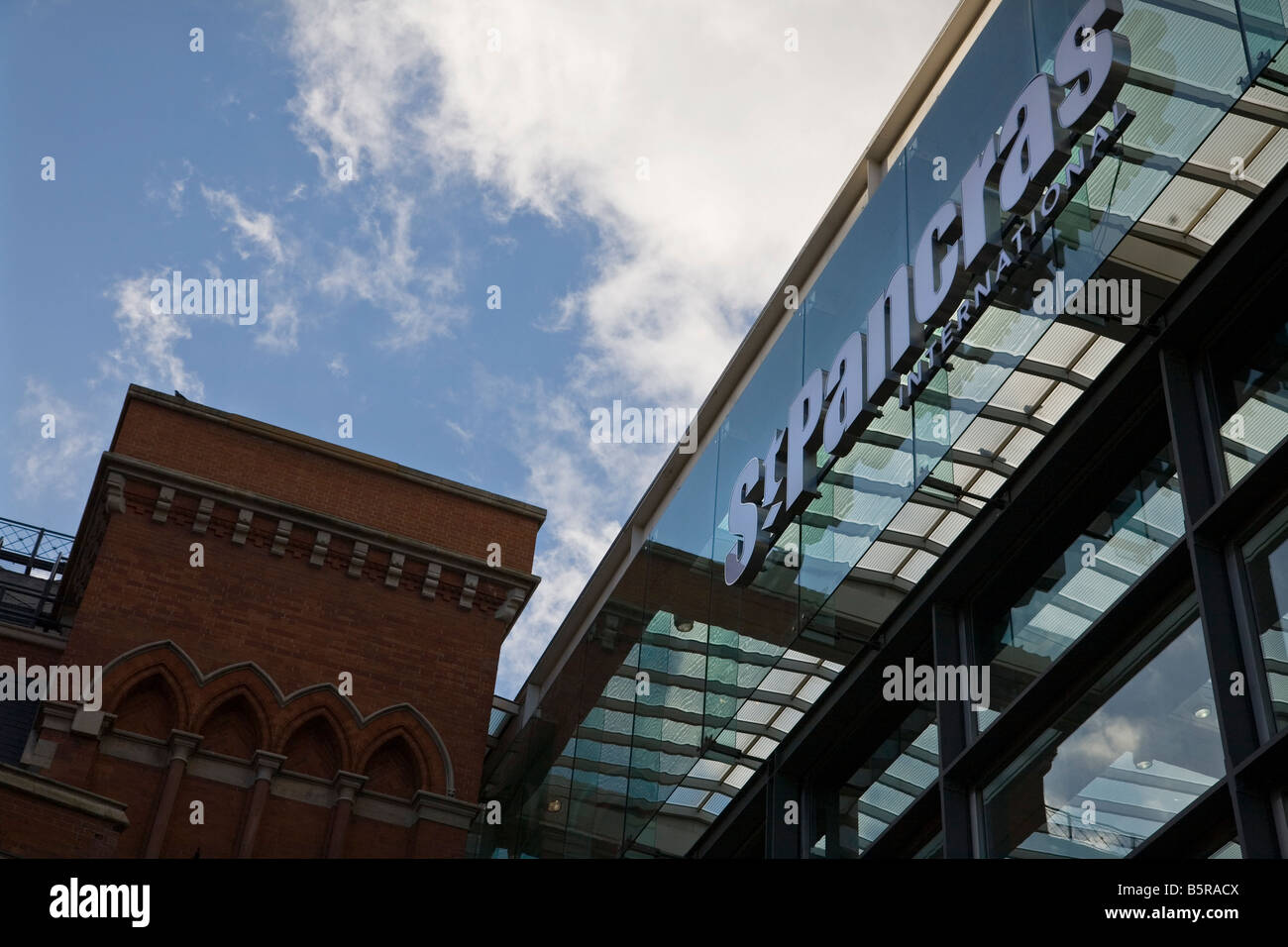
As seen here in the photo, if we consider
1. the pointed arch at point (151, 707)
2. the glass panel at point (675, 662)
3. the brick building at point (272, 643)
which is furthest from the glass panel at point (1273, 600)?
the pointed arch at point (151, 707)

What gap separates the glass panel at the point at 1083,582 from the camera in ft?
32.8

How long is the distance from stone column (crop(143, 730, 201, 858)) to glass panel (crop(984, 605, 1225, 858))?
1507cm

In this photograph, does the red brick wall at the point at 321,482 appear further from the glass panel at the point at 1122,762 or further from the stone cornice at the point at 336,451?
the glass panel at the point at 1122,762

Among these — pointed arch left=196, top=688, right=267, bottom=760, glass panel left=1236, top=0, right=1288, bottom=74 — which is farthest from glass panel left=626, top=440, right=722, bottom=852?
pointed arch left=196, top=688, right=267, bottom=760

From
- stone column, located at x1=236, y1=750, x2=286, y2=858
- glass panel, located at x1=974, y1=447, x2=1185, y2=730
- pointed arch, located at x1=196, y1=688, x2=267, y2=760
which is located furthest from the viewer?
pointed arch, located at x1=196, y1=688, x2=267, y2=760

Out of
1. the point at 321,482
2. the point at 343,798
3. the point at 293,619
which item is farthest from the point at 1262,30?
the point at 321,482

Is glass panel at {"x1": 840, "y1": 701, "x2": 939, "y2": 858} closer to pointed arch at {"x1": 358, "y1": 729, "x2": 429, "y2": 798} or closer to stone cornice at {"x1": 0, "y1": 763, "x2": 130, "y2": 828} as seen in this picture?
stone cornice at {"x1": 0, "y1": 763, "x2": 130, "y2": 828}

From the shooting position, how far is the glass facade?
9.36 meters

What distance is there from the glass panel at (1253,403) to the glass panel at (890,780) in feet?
11.6

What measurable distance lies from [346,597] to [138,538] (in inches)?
Answer: 135

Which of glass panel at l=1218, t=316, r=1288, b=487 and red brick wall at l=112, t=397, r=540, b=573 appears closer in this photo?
glass panel at l=1218, t=316, r=1288, b=487

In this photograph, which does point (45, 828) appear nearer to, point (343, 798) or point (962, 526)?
point (343, 798)
